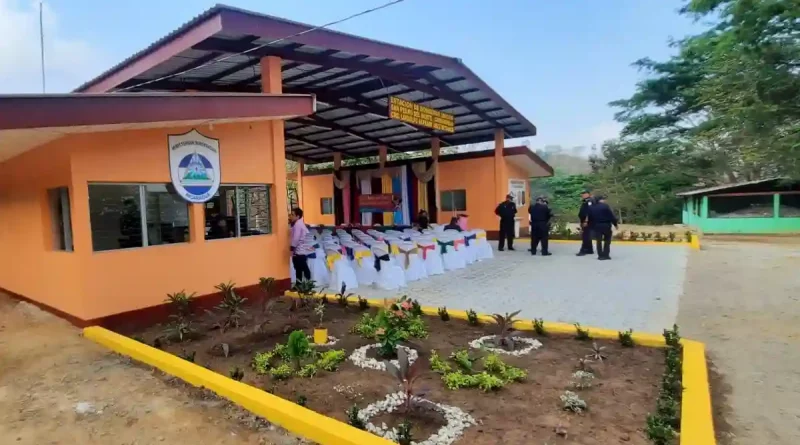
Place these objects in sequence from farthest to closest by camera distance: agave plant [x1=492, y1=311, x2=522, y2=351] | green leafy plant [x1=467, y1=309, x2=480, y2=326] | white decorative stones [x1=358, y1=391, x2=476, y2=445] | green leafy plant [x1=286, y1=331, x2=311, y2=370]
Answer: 1. green leafy plant [x1=467, y1=309, x2=480, y2=326]
2. agave plant [x1=492, y1=311, x2=522, y2=351]
3. green leafy plant [x1=286, y1=331, x2=311, y2=370]
4. white decorative stones [x1=358, y1=391, x2=476, y2=445]

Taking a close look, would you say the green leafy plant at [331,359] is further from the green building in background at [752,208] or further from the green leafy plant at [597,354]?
the green building in background at [752,208]

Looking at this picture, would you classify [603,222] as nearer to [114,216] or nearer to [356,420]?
[356,420]

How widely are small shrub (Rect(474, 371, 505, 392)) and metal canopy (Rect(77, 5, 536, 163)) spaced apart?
5352mm

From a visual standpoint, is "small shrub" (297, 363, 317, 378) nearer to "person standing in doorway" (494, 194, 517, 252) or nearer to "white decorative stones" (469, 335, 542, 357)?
"white decorative stones" (469, 335, 542, 357)

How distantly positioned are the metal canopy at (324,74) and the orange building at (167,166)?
0.04m

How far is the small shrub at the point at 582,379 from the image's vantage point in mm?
3629

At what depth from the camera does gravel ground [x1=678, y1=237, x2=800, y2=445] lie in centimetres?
325

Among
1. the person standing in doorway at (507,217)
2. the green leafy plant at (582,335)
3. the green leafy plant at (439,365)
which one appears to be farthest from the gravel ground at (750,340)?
the person standing in doorway at (507,217)

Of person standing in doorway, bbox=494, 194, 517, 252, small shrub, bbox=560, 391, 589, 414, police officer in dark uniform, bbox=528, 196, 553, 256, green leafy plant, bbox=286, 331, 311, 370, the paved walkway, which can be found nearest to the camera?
small shrub, bbox=560, 391, 589, 414

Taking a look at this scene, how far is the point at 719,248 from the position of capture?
13539 mm

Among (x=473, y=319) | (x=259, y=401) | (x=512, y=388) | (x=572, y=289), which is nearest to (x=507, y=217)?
(x=572, y=289)

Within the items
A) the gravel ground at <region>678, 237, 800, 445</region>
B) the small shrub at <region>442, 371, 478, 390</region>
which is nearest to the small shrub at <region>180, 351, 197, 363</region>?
the small shrub at <region>442, 371, 478, 390</region>

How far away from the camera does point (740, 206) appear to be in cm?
1931

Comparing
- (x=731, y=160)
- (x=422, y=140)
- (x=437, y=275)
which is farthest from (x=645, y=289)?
(x=731, y=160)
